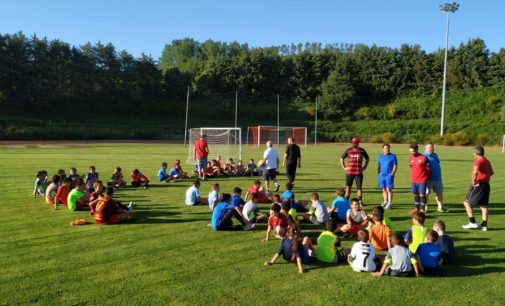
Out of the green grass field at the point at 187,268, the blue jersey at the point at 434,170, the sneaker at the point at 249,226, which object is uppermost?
the blue jersey at the point at 434,170

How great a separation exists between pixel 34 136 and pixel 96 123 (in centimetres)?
1173

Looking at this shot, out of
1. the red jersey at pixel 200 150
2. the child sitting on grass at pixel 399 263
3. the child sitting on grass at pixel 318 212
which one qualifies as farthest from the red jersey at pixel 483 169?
the red jersey at pixel 200 150

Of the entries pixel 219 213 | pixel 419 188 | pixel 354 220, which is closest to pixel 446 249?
pixel 354 220

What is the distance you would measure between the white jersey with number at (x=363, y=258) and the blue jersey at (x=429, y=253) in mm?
786

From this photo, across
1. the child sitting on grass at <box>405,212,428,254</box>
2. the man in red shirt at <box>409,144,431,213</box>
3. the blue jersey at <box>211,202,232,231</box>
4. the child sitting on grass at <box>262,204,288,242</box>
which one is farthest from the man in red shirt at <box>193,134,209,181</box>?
the child sitting on grass at <box>405,212,428,254</box>

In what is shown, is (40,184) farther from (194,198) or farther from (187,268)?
→ (187,268)

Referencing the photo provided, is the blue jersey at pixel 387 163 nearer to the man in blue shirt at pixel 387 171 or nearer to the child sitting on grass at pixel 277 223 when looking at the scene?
the man in blue shirt at pixel 387 171

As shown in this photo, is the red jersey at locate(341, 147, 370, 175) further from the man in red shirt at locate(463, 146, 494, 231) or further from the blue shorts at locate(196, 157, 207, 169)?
the blue shorts at locate(196, 157, 207, 169)

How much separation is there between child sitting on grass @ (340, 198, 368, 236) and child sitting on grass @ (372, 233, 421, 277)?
223 cm

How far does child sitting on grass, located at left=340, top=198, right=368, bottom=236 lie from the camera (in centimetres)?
906

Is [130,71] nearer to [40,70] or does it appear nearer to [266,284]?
[40,70]

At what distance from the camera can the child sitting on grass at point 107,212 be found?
9977 mm

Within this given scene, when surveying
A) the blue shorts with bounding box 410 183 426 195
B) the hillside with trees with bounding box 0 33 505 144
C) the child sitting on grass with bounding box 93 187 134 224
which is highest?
the hillside with trees with bounding box 0 33 505 144

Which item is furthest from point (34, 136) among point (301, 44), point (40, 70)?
point (301, 44)
